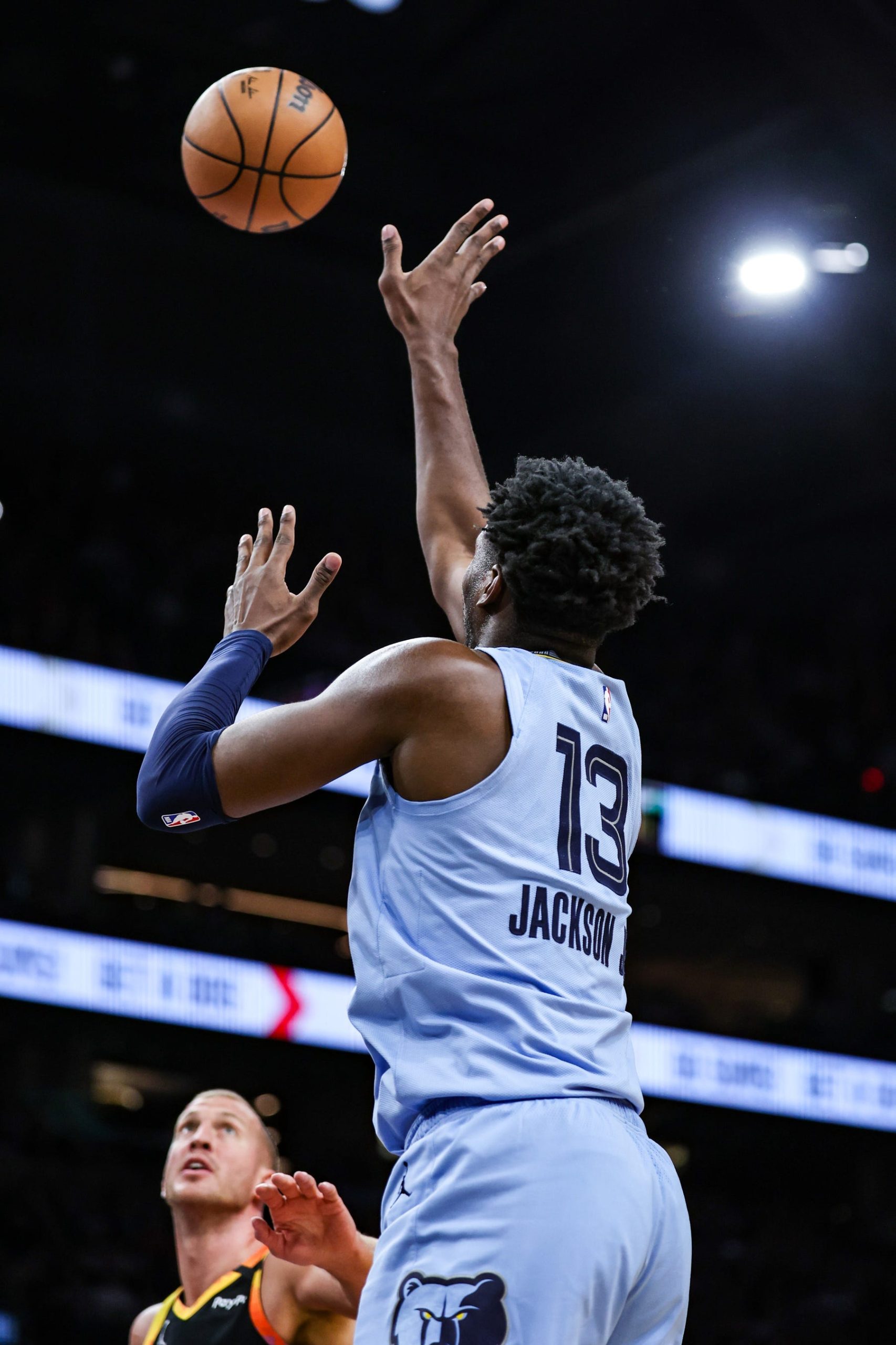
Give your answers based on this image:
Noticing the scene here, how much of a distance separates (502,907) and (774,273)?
6893mm

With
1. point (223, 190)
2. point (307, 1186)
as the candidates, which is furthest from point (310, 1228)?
point (223, 190)

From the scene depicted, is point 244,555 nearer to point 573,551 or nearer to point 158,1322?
point 573,551

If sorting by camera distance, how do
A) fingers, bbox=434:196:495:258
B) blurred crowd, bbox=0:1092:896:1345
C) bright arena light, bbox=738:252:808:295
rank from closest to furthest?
fingers, bbox=434:196:495:258, bright arena light, bbox=738:252:808:295, blurred crowd, bbox=0:1092:896:1345

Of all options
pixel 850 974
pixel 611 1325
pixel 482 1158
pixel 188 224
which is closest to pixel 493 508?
pixel 482 1158

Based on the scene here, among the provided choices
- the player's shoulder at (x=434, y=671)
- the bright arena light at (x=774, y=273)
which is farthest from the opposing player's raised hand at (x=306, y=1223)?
the bright arena light at (x=774, y=273)

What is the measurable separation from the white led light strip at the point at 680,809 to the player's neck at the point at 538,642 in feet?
24.9

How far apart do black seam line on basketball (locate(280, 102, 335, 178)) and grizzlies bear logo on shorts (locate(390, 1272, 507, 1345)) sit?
3.10 meters

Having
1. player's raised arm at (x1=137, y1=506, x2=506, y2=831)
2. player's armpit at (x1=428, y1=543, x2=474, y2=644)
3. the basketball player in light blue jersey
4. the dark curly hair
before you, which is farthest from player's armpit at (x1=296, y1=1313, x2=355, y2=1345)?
the dark curly hair

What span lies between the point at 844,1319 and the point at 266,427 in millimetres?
7639

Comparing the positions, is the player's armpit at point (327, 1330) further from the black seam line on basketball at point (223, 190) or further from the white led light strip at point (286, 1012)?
the white led light strip at point (286, 1012)

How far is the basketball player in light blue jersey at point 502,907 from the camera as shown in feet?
6.26

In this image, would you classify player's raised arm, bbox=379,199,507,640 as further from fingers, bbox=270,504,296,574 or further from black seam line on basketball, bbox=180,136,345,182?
black seam line on basketball, bbox=180,136,345,182

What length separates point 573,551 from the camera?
2.27 meters

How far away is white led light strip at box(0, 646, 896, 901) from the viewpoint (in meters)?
9.63
